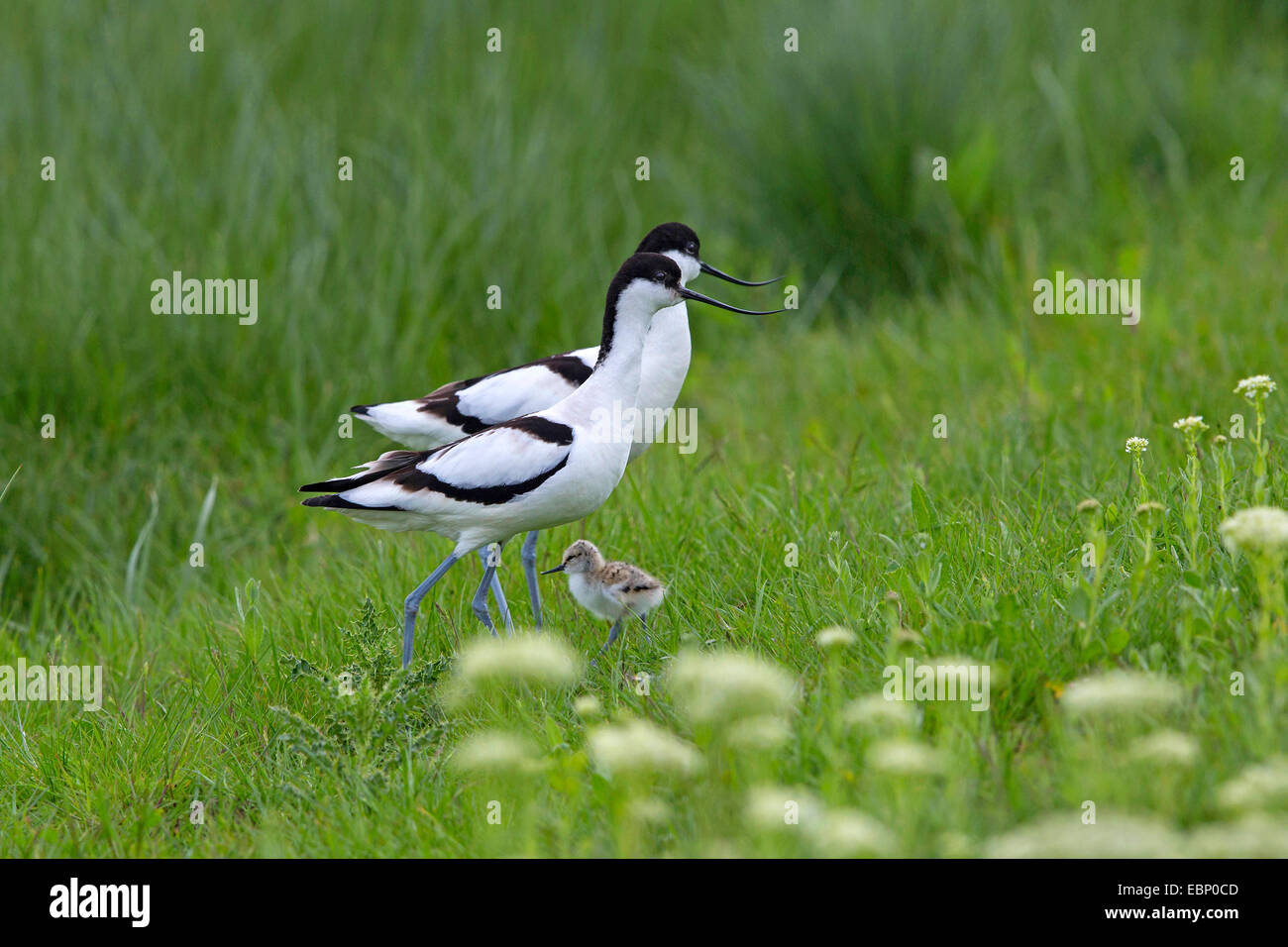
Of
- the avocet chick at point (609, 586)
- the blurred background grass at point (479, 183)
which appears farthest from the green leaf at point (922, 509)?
the blurred background grass at point (479, 183)

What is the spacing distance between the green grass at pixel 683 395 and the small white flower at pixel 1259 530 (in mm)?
289

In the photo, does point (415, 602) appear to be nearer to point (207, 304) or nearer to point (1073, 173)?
point (207, 304)

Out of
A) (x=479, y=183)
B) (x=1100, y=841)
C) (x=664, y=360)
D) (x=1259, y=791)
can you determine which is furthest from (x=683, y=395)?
(x=1100, y=841)

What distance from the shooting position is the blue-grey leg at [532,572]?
525cm

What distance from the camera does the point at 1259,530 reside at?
11.2 feet

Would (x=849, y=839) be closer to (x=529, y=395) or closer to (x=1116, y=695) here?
(x=1116, y=695)

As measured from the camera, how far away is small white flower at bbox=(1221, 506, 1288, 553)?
338 cm

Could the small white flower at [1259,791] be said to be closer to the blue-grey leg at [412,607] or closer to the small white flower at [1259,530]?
the small white flower at [1259,530]

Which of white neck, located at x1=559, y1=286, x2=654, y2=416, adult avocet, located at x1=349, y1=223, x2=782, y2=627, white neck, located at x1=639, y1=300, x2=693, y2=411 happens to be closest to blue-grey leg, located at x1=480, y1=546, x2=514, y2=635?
adult avocet, located at x1=349, y1=223, x2=782, y2=627

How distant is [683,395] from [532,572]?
11.4 feet

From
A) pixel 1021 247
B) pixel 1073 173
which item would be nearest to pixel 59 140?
pixel 1021 247

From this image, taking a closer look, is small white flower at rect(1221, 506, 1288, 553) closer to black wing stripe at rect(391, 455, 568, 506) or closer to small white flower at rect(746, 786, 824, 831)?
small white flower at rect(746, 786, 824, 831)

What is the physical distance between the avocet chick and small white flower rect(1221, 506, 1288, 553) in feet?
6.62
